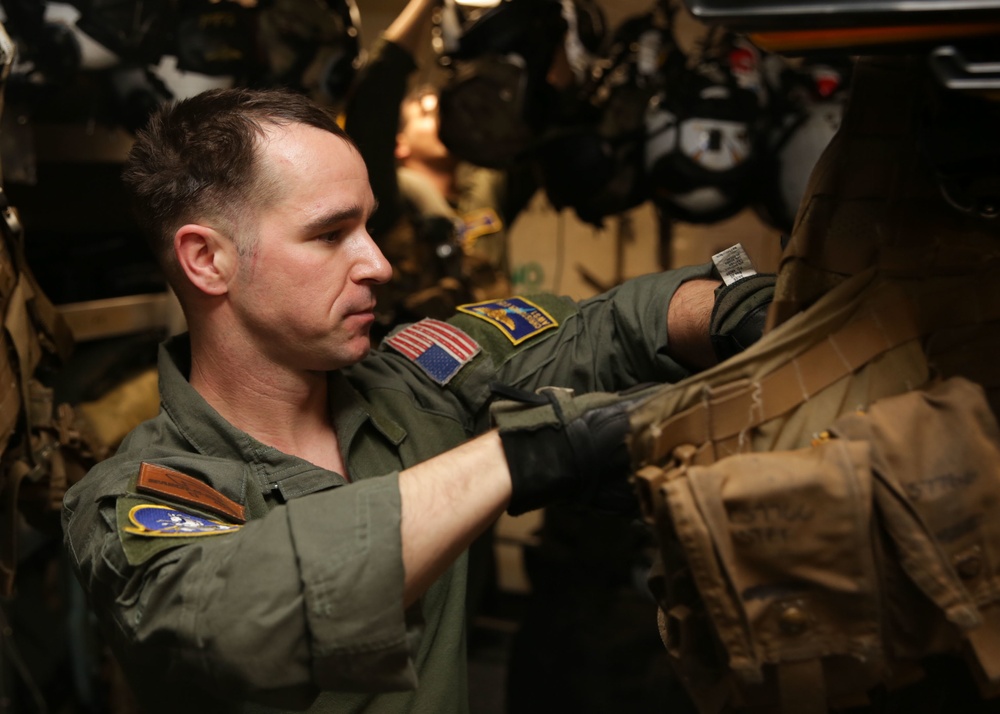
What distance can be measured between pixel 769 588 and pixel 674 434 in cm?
16

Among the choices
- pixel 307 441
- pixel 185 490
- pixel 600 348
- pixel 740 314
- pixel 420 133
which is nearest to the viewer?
pixel 185 490

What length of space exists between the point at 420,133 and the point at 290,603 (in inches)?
108

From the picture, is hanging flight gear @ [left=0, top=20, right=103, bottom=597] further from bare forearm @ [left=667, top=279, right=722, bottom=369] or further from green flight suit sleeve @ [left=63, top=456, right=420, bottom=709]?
bare forearm @ [left=667, top=279, right=722, bottom=369]

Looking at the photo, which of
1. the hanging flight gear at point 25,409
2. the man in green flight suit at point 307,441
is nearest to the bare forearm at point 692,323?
the man in green flight suit at point 307,441

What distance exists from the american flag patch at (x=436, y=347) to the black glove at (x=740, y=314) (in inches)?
14.9

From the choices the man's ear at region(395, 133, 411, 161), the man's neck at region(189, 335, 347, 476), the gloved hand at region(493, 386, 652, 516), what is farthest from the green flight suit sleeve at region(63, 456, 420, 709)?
the man's ear at region(395, 133, 411, 161)

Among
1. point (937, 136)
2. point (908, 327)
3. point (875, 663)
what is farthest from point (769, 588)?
point (937, 136)

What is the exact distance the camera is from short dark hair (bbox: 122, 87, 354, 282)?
4.14 feet

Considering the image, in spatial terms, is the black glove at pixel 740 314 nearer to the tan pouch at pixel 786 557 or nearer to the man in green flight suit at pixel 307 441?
the man in green flight suit at pixel 307 441

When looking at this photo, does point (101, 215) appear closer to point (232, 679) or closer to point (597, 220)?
point (597, 220)

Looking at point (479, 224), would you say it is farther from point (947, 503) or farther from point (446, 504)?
point (947, 503)

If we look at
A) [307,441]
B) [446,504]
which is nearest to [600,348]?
[307,441]

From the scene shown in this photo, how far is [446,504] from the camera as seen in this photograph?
3.07ft

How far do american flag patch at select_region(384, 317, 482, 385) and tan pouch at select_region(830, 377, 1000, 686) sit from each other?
26.9 inches
